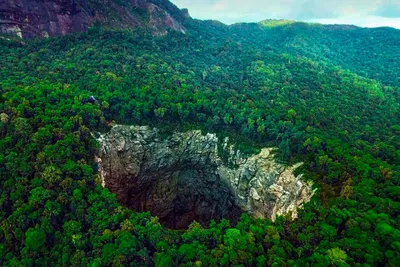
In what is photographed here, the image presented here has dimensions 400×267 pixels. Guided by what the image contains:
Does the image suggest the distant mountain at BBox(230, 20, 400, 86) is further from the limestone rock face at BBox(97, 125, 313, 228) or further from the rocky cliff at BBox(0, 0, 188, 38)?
the limestone rock face at BBox(97, 125, 313, 228)

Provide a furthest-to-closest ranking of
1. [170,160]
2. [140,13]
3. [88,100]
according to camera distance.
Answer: [140,13]
[170,160]
[88,100]

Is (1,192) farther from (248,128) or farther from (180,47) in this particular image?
(180,47)

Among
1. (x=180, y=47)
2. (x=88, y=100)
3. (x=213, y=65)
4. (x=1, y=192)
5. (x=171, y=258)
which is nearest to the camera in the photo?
(x=171, y=258)

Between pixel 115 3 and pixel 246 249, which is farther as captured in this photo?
pixel 115 3

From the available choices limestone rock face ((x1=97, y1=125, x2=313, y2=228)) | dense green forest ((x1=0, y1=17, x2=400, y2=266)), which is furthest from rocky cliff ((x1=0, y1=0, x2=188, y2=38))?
limestone rock face ((x1=97, y1=125, x2=313, y2=228))

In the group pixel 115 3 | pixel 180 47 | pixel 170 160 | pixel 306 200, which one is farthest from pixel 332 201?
pixel 115 3

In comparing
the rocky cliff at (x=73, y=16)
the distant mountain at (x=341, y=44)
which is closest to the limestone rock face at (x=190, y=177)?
the rocky cliff at (x=73, y=16)
